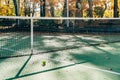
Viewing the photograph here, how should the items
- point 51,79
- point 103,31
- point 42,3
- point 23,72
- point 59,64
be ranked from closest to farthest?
point 51,79 < point 23,72 < point 59,64 < point 103,31 < point 42,3

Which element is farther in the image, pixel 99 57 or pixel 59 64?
pixel 99 57

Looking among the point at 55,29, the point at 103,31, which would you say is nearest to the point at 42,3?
the point at 55,29

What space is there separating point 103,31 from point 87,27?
6.44 ft

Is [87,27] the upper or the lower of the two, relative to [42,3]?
lower

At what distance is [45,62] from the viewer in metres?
9.69

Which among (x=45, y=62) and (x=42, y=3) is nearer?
(x=45, y=62)

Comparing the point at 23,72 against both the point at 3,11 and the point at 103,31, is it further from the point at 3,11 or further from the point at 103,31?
the point at 3,11

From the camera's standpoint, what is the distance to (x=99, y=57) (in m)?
11.2

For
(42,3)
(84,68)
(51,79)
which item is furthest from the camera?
(42,3)

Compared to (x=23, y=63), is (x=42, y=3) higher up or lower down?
higher up

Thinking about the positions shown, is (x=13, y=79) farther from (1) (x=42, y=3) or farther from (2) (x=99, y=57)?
(1) (x=42, y=3)

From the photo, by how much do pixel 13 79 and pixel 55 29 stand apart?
18715mm

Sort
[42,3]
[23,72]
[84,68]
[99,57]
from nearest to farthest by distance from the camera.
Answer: [23,72]
[84,68]
[99,57]
[42,3]

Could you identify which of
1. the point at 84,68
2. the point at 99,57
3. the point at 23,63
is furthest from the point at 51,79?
the point at 99,57
